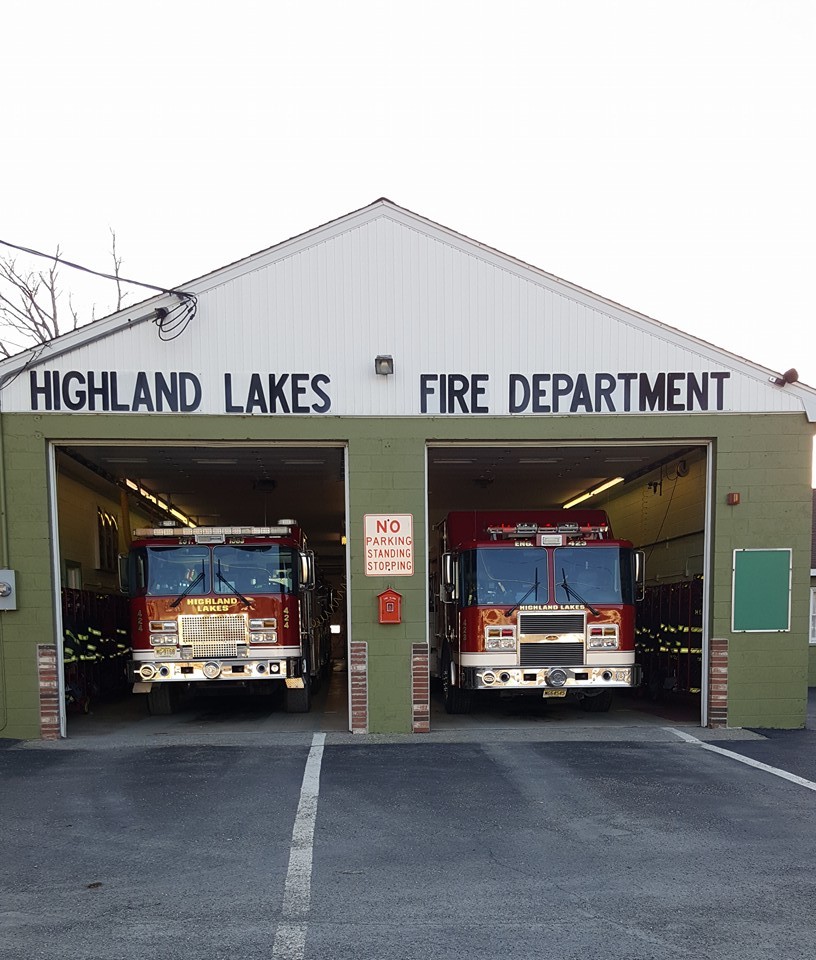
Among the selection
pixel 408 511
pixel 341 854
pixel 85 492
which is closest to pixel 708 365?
pixel 408 511

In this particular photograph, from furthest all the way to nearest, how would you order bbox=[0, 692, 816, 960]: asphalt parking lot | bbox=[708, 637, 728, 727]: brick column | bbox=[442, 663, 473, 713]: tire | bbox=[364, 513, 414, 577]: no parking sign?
1. bbox=[442, 663, 473, 713]: tire
2. bbox=[708, 637, 728, 727]: brick column
3. bbox=[364, 513, 414, 577]: no parking sign
4. bbox=[0, 692, 816, 960]: asphalt parking lot

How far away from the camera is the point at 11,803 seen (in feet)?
24.3

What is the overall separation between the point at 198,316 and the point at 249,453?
2.23 metres

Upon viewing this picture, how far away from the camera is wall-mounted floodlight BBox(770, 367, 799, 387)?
36.2 ft

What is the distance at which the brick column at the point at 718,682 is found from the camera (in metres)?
11.1

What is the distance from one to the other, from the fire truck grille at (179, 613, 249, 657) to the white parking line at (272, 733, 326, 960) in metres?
3.94

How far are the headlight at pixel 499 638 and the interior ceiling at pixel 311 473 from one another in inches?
100

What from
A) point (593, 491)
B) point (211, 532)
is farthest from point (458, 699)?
point (593, 491)

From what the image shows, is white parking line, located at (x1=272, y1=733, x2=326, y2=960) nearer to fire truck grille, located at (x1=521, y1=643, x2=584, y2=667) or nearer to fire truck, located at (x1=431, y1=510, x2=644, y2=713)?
fire truck, located at (x1=431, y1=510, x2=644, y2=713)

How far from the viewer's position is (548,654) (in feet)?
37.9

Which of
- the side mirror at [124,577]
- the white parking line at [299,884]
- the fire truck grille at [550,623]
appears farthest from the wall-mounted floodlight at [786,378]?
the side mirror at [124,577]

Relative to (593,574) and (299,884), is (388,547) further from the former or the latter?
(299,884)

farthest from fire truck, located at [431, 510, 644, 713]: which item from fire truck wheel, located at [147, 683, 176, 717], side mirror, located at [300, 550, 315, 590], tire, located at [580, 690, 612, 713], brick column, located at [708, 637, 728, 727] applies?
fire truck wheel, located at [147, 683, 176, 717]

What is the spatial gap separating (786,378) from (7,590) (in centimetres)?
1040
